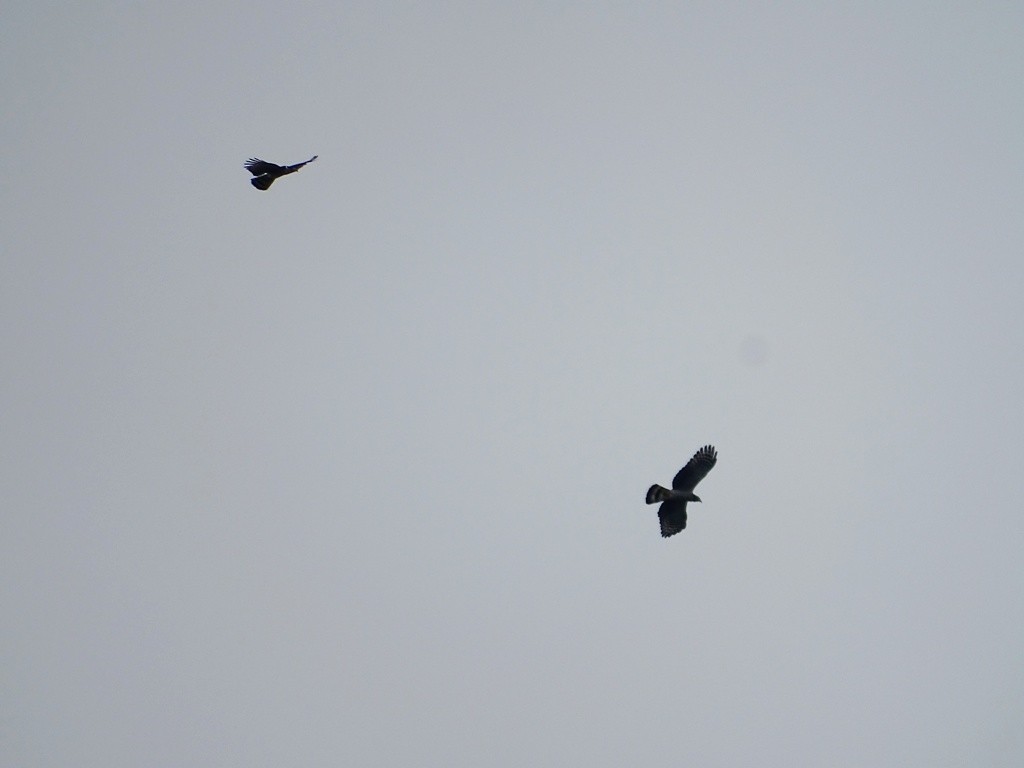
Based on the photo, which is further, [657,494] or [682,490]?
[682,490]

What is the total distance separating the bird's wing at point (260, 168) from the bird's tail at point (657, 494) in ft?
41.4

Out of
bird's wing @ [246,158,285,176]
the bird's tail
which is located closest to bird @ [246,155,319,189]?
bird's wing @ [246,158,285,176]

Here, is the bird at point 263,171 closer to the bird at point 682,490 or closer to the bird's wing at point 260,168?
the bird's wing at point 260,168

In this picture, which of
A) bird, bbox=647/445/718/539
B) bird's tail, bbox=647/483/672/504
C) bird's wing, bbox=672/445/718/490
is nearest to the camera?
bird's tail, bbox=647/483/672/504

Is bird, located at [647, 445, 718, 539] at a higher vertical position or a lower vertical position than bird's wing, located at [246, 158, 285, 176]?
lower

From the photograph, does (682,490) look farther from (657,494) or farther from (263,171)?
(263,171)

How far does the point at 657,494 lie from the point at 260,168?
13270 mm

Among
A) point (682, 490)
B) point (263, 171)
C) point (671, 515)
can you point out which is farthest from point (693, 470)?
point (263, 171)

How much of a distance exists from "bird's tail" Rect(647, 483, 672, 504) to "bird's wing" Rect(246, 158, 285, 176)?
12.6m

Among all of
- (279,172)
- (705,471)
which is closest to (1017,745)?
(705,471)

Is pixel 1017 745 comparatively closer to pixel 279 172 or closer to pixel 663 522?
pixel 663 522

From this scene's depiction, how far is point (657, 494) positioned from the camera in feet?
69.4

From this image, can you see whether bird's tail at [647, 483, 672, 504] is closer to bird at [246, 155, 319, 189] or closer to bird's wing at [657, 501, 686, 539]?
bird's wing at [657, 501, 686, 539]

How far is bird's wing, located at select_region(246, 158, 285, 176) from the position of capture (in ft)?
73.5
